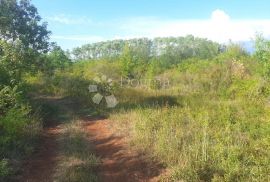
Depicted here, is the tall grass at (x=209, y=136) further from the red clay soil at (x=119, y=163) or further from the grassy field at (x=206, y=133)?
the red clay soil at (x=119, y=163)

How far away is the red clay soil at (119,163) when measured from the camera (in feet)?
29.5

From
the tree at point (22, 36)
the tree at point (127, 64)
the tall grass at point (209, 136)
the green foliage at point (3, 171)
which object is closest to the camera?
the green foliage at point (3, 171)

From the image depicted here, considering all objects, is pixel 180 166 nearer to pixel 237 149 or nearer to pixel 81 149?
pixel 237 149

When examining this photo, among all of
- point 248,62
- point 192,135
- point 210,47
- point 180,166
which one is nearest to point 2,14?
point 192,135

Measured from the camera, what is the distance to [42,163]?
33.4ft

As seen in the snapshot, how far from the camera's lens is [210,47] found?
106 metres

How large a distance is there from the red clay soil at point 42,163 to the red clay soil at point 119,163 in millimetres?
1143

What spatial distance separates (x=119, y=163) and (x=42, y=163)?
191cm

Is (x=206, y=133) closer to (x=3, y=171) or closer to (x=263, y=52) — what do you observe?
(x=3, y=171)

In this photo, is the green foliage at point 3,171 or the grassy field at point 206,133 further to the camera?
the grassy field at point 206,133

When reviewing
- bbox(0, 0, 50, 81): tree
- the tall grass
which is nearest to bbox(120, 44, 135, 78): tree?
bbox(0, 0, 50, 81): tree

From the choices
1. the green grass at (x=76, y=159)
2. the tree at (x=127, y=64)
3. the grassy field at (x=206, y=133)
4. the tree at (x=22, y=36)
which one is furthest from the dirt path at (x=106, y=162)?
the tree at (x=127, y=64)

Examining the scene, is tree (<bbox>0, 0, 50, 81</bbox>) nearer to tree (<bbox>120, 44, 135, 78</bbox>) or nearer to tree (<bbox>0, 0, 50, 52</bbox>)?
tree (<bbox>0, 0, 50, 52</bbox>)

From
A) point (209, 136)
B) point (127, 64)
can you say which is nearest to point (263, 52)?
point (209, 136)
